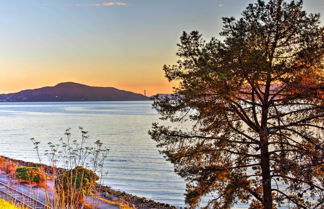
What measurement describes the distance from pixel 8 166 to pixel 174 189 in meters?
11.3

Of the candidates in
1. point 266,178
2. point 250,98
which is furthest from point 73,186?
point 250,98

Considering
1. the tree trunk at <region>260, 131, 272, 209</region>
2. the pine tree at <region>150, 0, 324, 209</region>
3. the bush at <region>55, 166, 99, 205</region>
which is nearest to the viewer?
the bush at <region>55, 166, 99, 205</region>

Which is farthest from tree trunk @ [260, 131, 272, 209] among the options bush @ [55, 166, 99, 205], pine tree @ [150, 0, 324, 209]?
bush @ [55, 166, 99, 205]

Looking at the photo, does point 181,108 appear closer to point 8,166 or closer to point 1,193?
point 1,193

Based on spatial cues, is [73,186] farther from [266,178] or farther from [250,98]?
[250,98]

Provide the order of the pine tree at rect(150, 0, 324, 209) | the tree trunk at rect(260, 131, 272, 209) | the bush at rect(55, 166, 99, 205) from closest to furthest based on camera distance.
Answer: the bush at rect(55, 166, 99, 205) < the pine tree at rect(150, 0, 324, 209) < the tree trunk at rect(260, 131, 272, 209)

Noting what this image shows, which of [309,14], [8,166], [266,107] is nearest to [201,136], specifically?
[266,107]

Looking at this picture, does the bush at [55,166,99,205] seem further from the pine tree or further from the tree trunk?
the tree trunk

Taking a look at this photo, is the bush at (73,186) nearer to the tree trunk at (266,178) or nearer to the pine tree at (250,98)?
the pine tree at (250,98)

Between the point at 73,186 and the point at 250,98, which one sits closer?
the point at 250,98

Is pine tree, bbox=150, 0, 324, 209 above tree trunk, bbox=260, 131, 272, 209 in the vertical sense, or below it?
above

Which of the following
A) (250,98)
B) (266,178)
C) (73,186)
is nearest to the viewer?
(266,178)

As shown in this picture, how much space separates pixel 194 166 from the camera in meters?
11.4

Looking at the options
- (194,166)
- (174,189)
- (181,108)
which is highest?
(181,108)
